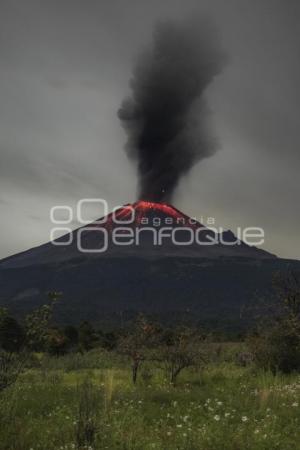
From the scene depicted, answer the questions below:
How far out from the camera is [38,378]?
24.9 metres

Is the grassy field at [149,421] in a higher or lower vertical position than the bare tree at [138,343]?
lower

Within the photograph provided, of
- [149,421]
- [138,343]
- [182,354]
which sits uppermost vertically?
[138,343]

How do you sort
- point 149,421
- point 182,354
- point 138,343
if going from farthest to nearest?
point 138,343, point 182,354, point 149,421

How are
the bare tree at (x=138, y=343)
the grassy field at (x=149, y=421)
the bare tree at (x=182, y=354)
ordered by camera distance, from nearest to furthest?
the grassy field at (x=149, y=421) < the bare tree at (x=182, y=354) < the bare tree at (x=138, y=343)

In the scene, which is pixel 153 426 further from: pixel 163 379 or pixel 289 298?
pixel 163 379

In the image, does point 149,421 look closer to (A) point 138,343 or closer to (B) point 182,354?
(B) point 182,354

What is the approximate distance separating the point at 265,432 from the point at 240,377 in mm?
12133

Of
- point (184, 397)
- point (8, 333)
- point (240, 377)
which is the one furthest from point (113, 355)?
point (184, 397)

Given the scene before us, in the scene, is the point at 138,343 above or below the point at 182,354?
above

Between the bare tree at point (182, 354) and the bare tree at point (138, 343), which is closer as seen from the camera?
the bare tree at point (182, 354)

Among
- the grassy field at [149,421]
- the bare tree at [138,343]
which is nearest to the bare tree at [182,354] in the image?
the bare tree at [138,343]

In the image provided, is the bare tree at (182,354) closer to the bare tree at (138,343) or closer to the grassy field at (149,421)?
the bare tree at (138,343)

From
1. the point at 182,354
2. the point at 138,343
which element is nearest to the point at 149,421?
the point at 182,354

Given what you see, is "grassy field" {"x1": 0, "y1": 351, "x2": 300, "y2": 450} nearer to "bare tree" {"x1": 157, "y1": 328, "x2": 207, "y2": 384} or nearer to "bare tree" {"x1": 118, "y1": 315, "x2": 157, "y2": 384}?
"bare tree" {"x1": 157, "y1": 328, "x2": 207, "y2": 384}
